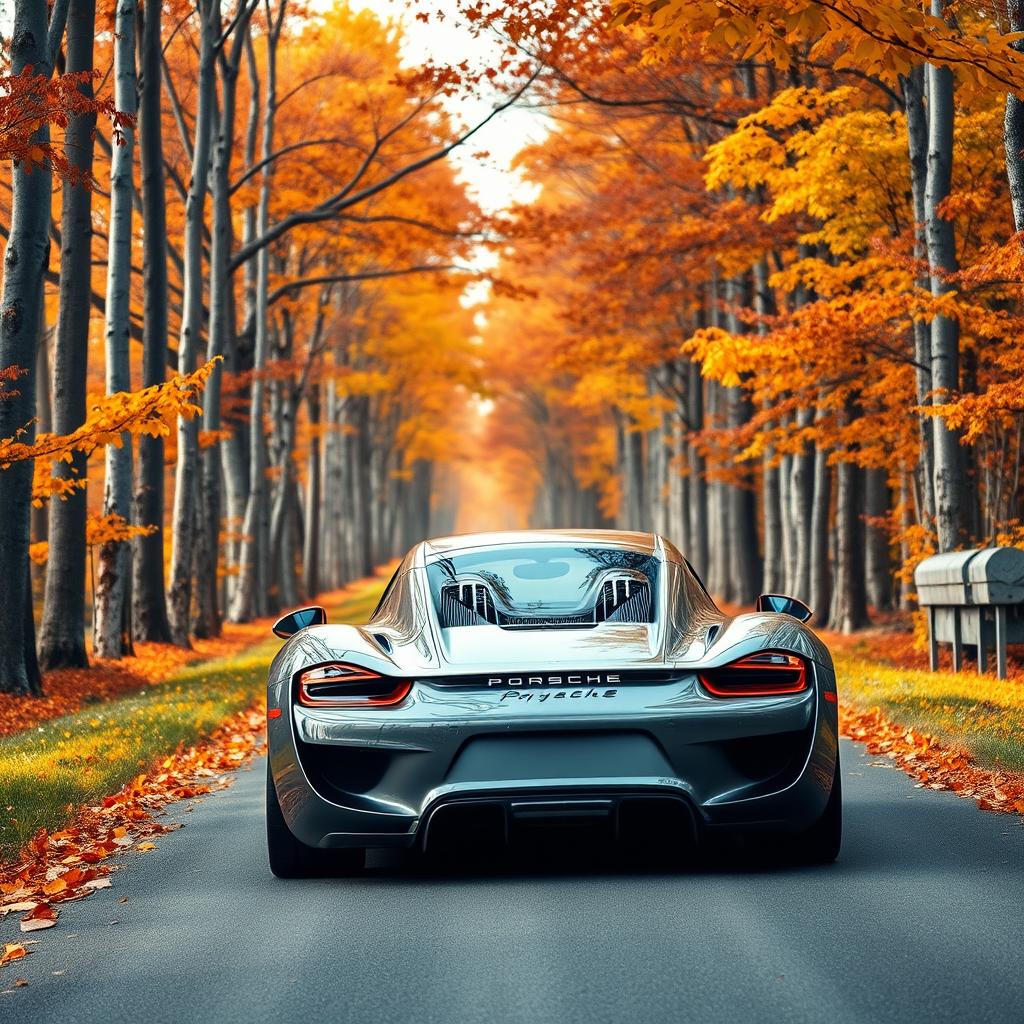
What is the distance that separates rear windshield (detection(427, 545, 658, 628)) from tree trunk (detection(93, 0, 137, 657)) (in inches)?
426

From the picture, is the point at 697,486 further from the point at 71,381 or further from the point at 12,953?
the point at 12,953

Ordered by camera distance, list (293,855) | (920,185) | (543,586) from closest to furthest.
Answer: (293,855) → (543,586) → (920,185)

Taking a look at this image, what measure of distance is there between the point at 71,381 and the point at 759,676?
38.3 feet

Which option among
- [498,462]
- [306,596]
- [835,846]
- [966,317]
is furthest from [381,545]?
[835,846]

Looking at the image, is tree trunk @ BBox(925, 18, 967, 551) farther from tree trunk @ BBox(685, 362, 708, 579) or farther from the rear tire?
tree trunk @ BBox(685, 362, 708, 579)

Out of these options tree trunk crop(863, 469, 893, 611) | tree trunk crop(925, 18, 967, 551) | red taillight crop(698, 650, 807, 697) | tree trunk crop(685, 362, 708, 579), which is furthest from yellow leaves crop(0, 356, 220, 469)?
tree trunk crop(685, 362, 708, 579)

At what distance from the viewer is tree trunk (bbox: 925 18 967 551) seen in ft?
49.8

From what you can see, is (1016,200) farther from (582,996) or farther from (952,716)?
(582,996)

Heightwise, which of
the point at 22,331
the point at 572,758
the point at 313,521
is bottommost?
the point at 572,758

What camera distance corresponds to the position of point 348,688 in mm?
5980

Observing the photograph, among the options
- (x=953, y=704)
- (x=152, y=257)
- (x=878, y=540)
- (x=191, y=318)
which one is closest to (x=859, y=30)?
(x=953, y=704)

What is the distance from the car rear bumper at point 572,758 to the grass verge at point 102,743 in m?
2.17

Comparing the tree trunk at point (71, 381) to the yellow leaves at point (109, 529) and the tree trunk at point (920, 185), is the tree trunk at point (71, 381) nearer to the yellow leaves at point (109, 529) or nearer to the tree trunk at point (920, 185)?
the yellow leaves at point (109, 529)

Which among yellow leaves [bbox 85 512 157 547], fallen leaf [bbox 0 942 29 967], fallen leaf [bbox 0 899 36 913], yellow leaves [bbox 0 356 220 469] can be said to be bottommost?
fallen leaf [bbox 0 899 36 913]
